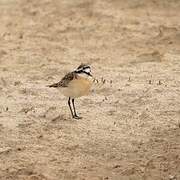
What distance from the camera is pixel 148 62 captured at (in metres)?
14.0

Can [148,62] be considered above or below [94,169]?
below

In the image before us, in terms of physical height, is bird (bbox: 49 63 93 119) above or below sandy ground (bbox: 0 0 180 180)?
above

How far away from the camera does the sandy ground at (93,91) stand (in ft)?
30.4

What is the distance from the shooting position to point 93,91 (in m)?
12.4

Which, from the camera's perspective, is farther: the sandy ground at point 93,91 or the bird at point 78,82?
the bird at point 78,82

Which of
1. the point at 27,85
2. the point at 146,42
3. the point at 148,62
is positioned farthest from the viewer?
the point at 146,42

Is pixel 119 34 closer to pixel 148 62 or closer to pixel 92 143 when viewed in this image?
pixel 148 62

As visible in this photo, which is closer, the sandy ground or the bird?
the sandy ground

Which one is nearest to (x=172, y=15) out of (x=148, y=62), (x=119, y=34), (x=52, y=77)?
(x=119, y=34)

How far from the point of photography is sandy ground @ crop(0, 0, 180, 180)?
927 centimetres

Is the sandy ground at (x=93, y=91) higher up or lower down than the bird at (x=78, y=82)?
lower down

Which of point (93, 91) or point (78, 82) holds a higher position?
point (78, 82)

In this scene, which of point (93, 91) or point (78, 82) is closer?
point (78, 82)

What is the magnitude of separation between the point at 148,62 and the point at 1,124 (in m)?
4.37
